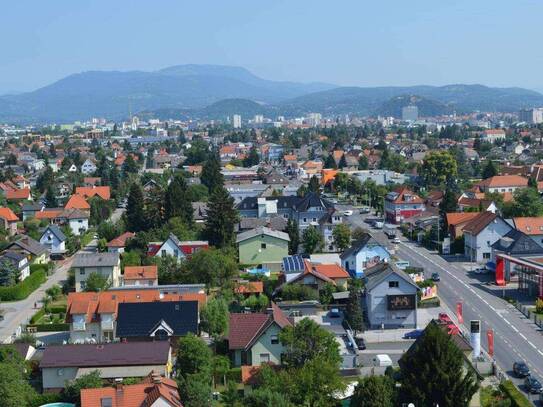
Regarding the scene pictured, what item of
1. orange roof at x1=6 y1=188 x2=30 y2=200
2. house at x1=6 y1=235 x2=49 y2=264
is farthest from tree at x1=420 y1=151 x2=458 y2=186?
house at x1=6 y1=235 x2=49 y2=264

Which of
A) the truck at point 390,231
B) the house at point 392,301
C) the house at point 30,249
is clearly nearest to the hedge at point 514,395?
the house at point 392,301

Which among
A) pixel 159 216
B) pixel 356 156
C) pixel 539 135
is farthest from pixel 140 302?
pixel 539 135

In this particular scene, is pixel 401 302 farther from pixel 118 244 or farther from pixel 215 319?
pixel 118 244

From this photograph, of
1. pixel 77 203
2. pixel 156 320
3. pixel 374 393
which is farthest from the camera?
pixel 77 203

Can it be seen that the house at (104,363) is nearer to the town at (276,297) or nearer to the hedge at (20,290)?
the town at (276,297)

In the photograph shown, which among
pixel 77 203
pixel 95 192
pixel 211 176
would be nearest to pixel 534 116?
pixel 211 176

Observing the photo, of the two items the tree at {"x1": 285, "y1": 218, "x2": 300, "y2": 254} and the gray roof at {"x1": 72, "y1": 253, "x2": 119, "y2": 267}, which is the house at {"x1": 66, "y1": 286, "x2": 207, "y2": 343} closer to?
the gray roof at {"x1": 72, "y1": 253, "x2": 119, "y2": 267}
